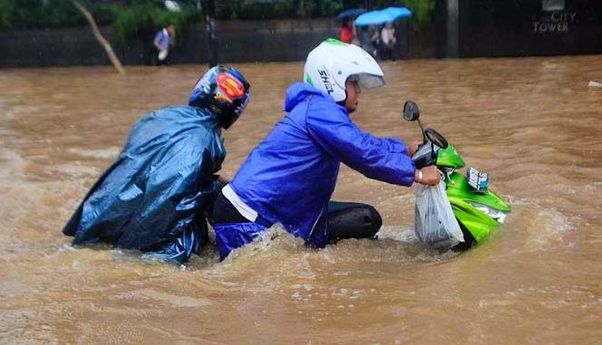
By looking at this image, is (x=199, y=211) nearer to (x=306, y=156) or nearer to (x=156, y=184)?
(x=156, y=184)

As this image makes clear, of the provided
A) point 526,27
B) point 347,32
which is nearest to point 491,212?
point 347,32

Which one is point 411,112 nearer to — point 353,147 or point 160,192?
point 353,147

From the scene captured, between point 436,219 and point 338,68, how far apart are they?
914mm

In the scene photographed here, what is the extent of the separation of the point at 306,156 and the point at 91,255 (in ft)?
4.29

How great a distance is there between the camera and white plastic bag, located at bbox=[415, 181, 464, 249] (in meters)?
4.15

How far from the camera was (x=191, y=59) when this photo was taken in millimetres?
23844

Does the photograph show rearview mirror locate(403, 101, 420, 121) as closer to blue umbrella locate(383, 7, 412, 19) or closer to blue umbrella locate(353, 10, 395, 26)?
blue umbrella locate(353, 10, 395, 26)

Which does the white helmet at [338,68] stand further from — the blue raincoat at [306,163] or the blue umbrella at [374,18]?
the blue umbrella at [374,18]

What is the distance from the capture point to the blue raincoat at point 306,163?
3986 millimetres

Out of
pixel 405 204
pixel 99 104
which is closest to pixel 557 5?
pixel 99 104

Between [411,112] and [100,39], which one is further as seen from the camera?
[100,39]

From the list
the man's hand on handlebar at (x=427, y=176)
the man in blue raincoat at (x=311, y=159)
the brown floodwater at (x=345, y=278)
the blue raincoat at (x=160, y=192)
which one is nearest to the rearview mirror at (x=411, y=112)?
the man in blue raincoat at (x=311, y=159)

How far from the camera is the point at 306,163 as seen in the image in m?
4.15

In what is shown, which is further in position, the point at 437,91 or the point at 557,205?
the point at 437,91
